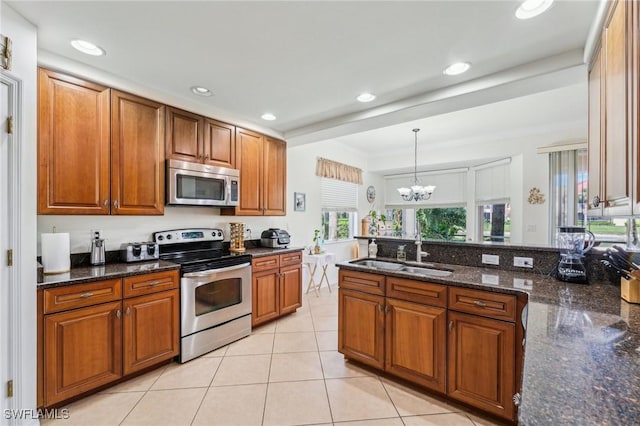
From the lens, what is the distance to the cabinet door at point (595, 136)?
1.46m

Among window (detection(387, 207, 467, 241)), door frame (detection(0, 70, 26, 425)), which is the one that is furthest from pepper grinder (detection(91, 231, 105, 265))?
window (detection(387, 207, 467, 241))

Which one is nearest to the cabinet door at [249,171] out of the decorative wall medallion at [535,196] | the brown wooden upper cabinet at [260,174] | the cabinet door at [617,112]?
the brown wooden upper cabinet at [260,174]

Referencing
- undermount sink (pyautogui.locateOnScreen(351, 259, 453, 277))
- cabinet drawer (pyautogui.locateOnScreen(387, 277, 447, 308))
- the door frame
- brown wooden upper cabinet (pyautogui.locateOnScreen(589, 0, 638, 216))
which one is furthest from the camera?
undermount sink (pyautogui.locateOnScreen(351, 259, 453, 277))

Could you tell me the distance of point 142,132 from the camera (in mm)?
2521

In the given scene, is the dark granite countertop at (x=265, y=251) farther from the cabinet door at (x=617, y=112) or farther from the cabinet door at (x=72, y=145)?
the cabinet door at (x=617, y=112)

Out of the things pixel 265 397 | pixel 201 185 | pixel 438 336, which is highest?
pixel 201 185

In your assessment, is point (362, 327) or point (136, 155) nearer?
point (362, 327)

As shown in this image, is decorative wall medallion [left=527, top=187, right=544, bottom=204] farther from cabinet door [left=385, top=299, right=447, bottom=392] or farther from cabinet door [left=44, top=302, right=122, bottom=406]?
cabinet door [left=44, top=302, right=122, bottom=406]

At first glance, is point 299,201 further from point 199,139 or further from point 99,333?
point 99,333

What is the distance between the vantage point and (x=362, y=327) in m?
2.37

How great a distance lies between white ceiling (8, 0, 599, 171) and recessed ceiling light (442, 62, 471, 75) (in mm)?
63

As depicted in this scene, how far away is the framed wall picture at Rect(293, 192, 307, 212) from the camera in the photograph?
4.48m

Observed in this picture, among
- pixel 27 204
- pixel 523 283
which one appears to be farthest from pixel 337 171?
pixel 27 204

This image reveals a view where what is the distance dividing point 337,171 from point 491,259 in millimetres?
3367
